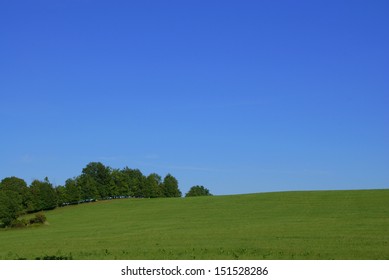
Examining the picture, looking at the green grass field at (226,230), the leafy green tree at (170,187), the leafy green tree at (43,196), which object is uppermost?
the leafy green tree at (170,187)

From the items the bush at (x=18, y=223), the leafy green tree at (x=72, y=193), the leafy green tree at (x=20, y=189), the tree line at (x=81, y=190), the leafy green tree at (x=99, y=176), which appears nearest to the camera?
the bush at (x=18, y=223)

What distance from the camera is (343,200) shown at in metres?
54.1

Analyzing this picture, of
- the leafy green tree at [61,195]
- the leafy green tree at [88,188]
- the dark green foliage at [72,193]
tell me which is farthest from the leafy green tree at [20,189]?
the leafy green tree at [88,188]

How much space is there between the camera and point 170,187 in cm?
10744

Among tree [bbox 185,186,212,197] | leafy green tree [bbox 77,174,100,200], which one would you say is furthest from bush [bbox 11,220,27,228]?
tree [bbox 185,186,212,197]

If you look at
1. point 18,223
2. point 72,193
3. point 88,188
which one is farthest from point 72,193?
point 18,223

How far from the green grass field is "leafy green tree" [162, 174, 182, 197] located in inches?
1116

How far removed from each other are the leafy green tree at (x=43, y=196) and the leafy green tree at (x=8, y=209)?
18225mm

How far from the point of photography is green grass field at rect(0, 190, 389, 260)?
74.5 ft

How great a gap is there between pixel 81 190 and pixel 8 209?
29450 millimetres

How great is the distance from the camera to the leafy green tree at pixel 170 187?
106500mm

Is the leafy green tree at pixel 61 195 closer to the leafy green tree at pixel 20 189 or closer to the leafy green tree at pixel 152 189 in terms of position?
the leafy green tree at pixel 20 189

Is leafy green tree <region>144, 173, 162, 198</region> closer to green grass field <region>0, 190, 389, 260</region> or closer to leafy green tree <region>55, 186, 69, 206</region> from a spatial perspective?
green grass field <region>0, 190, 389, 260</region>
